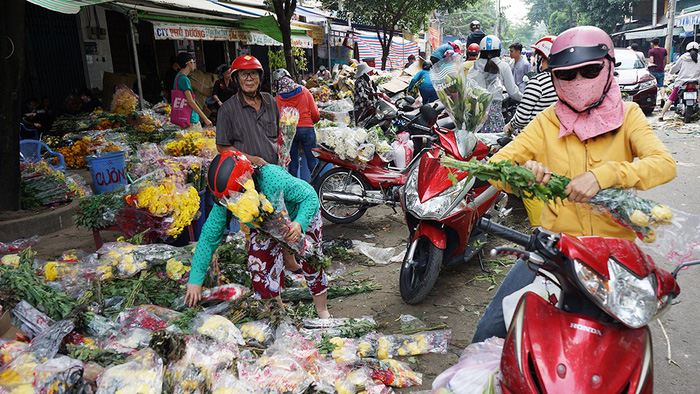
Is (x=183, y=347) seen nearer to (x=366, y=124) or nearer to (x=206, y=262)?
(x=206, y=262)

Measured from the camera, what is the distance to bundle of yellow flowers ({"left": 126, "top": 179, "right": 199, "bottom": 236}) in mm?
3842

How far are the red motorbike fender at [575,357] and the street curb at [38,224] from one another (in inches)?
209

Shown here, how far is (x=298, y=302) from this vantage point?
3793 mm

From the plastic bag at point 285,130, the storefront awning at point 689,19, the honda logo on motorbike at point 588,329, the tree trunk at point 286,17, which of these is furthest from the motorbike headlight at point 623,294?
the storefront awning at point 689,19

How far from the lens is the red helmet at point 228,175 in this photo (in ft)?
8.47

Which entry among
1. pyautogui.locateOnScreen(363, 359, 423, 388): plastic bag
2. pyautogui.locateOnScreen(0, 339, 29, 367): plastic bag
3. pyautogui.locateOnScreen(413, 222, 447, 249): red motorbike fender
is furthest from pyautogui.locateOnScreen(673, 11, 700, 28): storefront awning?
pyautogui.locateOnScreen(0, 339, 29, 367): plastic bag

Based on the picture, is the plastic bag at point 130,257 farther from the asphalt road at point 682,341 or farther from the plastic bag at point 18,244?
the asphalt road at point 682,341

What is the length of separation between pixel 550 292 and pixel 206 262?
6.16 ft

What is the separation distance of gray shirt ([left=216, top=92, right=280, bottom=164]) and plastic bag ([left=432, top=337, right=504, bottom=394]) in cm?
230

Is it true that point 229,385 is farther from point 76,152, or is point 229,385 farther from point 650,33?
point 650,33

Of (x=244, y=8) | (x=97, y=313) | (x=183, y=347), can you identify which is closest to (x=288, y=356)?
(x=183, y=347)

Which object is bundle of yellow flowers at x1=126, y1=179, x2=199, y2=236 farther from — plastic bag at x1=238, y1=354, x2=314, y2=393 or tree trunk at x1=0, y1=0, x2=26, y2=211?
tree trunk at x1=0, y1=0, x2=26, y2=211

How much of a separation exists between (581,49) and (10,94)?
18.6 feet

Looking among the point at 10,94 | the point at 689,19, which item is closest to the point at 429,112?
the point at 10,94
